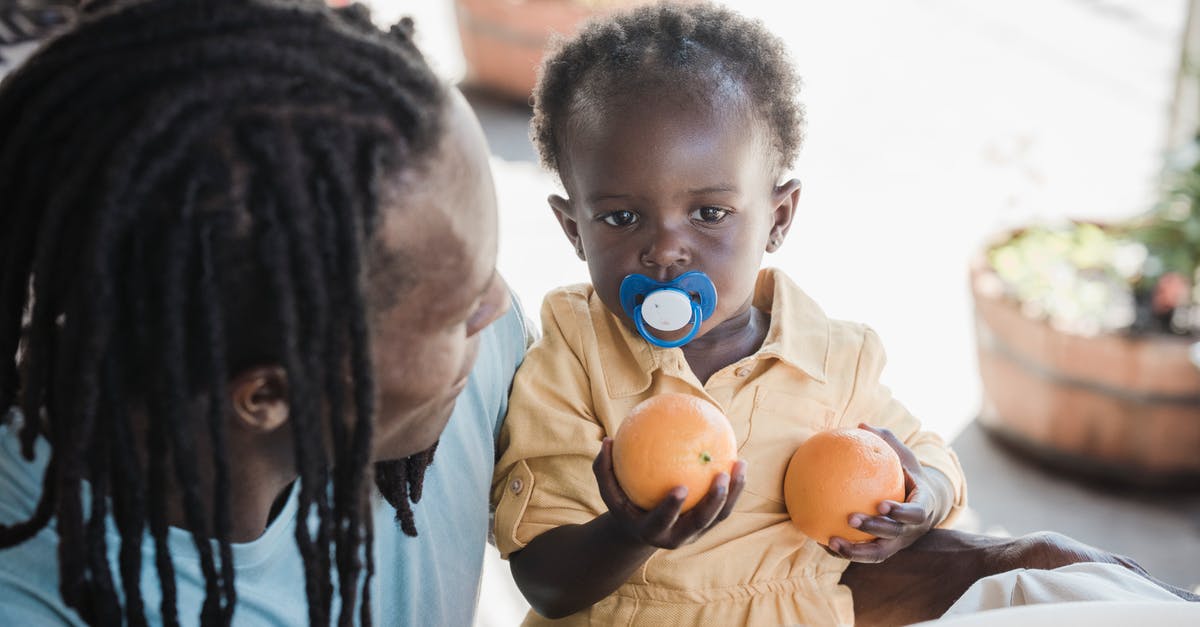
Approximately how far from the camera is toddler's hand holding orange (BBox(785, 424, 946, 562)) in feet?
5.41

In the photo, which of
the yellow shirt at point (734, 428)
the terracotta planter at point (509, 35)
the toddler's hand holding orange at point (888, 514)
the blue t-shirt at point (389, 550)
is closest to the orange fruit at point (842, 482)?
the toddler's hand holding orange at point (888, 514)

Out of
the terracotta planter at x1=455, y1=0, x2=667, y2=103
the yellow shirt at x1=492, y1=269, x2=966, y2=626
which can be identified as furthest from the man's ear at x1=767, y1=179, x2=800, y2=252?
the terracotta planter at x1=455, y1=0, x2=667, y2=103

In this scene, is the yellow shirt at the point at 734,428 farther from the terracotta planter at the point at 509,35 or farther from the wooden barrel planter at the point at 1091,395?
the terracotta planter at the point at 509,35

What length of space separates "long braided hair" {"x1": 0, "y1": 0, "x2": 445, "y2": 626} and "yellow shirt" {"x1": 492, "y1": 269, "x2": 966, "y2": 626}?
65 centimetres

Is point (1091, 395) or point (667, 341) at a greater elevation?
point (667, 341)

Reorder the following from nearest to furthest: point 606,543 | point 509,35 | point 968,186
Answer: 1. point 606,543
2. point 968,186
3. point 509,35

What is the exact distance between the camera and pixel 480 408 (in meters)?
1.80

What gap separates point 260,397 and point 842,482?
34.6 inches

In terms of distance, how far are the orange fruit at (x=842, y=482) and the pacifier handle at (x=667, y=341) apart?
0.86 feet

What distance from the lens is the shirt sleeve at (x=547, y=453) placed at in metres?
1.81

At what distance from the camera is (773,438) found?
187 cm

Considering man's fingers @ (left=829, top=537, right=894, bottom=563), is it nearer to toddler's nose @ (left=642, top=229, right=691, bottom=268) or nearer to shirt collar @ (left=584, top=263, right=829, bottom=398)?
shirt collar @ (left=584, top=263, right=829, bottom=398)

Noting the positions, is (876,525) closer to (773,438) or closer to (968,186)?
(773,438)

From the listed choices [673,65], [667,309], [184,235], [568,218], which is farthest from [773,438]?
[184,235]
